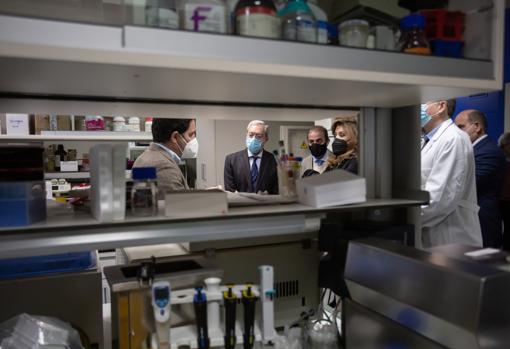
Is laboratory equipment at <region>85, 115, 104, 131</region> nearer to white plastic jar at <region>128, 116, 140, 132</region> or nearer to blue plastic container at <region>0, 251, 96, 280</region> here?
white plastic jar at <region>128, 116, 140, 132</region>

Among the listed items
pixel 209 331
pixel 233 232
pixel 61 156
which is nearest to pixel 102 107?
pixel 233 232

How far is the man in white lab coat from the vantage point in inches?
78.1

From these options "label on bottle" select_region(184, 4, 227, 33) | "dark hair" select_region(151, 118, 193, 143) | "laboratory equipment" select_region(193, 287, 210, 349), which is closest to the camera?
"label on bottle" select_region(184, 4, 227, 33)

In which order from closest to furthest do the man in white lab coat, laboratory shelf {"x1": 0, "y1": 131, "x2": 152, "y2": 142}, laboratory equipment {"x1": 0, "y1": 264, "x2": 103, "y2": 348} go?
laboratory equipment {"x1": 0, "y1": 264, "x2": 103, "y2": 348} < the man in white lab coat < laboratory shelf {"x1": 0, "y1": 131, "x2": 152, "y2": 142}

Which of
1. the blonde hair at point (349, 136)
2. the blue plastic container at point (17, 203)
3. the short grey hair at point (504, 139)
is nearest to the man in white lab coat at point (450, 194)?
the blonde hair at point (349, 136)

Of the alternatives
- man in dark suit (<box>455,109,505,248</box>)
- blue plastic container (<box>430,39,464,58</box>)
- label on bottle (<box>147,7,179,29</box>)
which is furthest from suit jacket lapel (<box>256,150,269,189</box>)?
label on bottle (<box>147,7,179,29</box>)

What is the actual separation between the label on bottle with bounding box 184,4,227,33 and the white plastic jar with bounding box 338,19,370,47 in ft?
0.99

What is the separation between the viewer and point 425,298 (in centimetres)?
77

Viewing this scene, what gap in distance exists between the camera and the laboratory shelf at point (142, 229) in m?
0.76

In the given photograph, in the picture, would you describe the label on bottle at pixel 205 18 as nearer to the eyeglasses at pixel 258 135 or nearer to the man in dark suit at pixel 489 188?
the eyeglasses at pixel 258 135

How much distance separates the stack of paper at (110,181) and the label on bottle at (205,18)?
0.29 m

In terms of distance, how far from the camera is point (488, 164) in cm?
281

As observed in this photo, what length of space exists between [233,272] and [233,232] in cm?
25

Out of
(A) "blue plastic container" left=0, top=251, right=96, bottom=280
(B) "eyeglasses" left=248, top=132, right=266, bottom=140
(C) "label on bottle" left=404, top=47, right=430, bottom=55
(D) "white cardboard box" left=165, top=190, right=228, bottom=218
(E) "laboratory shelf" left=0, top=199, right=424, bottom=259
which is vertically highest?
(C) "label on bottle" left=404, top=47, right=430, bottom=55
